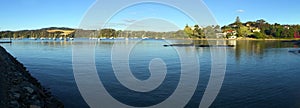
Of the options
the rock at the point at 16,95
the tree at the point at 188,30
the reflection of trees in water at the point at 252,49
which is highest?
the tree at the point at 188,30

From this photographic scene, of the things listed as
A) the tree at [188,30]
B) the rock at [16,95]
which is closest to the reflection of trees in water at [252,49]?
the rock at [16,95]

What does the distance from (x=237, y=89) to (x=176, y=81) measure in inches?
158

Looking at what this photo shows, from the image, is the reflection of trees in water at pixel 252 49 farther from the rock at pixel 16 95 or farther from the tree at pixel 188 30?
the tree at pixel 188 30

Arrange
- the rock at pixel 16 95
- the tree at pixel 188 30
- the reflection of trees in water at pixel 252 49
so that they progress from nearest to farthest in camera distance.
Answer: the rock at pixel 16 95 < the reflection of trees in water at pixel 252 49 < the tree at pixel 188 30

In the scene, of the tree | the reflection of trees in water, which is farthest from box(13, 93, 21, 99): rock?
the tree

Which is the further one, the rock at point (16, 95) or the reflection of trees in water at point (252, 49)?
the reflection of trees in water at point (252, 49)

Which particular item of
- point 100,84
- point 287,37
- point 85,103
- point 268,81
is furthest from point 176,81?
point 287,37

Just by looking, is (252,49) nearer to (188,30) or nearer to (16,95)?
(16,95)

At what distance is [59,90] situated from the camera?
14.7 metres

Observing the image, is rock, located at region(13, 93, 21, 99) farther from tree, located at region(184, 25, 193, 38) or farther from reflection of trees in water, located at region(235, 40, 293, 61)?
tree, located at region(184, 25, 193, 38)

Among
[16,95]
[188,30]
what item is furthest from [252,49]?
[188,30]

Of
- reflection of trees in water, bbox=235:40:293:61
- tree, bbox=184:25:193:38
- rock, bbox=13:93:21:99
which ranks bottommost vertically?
rock, bbox=13:93:21:99

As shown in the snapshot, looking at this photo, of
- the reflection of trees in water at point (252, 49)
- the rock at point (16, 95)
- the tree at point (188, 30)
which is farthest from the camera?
the tree at point (188, 30)

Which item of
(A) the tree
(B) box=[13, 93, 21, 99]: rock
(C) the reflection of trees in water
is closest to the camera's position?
(B) box=[13, 93, 21, 99]: rock
